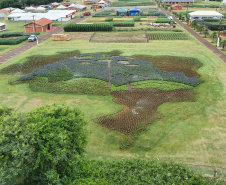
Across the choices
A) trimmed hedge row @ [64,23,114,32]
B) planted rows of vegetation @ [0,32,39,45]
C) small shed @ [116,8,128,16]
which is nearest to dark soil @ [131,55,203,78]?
trimmed hedge row @ [64,23,114,32]

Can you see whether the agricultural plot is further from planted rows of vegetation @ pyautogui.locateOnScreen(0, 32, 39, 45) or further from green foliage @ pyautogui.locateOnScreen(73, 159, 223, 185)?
planted rows of vegetation @ pyautogui.locateOnScreen(0, 32, 39, 45)

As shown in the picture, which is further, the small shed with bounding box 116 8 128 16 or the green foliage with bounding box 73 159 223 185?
the small shed with bounding box 116 8 128 16

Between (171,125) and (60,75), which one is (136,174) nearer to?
(171,125)

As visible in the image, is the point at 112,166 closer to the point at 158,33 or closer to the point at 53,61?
the point at 53,61

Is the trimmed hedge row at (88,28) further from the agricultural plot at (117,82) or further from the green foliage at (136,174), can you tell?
the green foliage at (136,174)

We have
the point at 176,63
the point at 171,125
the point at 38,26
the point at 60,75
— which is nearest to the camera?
the point at 171,125

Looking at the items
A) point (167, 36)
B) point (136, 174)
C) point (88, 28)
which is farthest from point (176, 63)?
point (88, 28)
